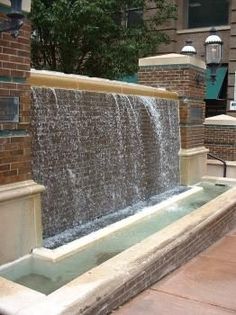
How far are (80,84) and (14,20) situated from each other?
229 centimetres

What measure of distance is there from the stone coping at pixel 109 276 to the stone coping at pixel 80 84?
202cm

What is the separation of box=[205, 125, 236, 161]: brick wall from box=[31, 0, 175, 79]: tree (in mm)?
2854

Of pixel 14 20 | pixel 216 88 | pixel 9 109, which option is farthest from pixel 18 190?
pixel 216 88

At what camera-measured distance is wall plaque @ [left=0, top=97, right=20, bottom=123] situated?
175 inches

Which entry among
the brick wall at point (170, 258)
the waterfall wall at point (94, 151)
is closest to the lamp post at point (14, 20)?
the waterfall wall at point (94, 151)

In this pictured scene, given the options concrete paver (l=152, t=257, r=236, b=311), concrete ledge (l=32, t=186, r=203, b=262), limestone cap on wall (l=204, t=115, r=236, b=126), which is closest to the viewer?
concrete paver (l=152, t=257, r=236, b=311)

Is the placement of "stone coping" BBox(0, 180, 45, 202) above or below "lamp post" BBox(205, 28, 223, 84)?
below

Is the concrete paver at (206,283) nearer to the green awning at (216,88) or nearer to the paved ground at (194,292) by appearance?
the paved ground at (194,292)

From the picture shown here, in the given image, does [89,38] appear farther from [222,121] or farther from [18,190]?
[18,190]

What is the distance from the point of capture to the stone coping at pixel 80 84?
18.1 feet

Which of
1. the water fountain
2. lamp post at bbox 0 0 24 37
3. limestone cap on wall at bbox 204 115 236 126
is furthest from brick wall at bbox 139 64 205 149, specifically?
lamp post at bbox 0 0 24 37

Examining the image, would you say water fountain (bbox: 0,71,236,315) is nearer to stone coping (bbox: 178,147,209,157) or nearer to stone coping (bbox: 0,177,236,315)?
stone coping (bbox: 0,177,236,315)

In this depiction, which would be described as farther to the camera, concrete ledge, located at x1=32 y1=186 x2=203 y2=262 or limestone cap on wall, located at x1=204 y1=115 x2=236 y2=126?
limestone cap on wall, located at x1=204 y1=115 x2=236 y2=126

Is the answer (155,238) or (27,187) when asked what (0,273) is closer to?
(27,187)
